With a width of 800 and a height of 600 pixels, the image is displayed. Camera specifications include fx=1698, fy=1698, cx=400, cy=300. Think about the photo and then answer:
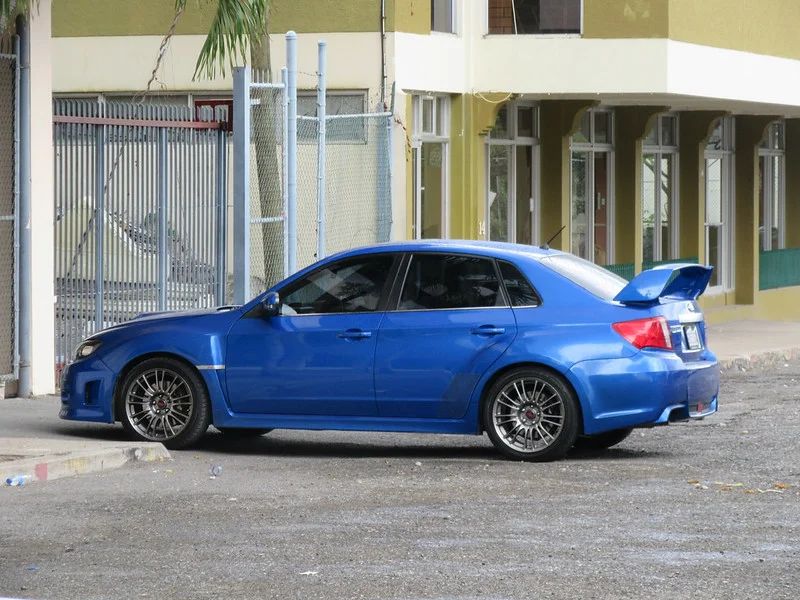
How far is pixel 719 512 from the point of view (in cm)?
930

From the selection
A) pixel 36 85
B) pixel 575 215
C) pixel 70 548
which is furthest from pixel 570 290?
pixel 575 215

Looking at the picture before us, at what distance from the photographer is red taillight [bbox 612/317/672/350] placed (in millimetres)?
11148

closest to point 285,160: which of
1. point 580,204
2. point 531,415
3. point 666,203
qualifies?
point 531,415

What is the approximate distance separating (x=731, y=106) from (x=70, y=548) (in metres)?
19.5

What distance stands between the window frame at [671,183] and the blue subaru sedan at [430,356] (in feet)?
50.8

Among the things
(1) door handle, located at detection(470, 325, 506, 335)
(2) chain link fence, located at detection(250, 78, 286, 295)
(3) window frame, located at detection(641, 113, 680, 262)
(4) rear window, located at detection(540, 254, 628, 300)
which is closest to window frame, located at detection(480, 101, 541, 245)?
(3) window frame, located at detection(641, 113, 680, 262)

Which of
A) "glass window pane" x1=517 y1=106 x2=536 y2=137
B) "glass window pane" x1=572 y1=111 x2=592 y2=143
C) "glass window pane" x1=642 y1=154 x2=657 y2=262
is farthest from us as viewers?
"glass window pane" x1=642 y1=154 x2=657 y2=262

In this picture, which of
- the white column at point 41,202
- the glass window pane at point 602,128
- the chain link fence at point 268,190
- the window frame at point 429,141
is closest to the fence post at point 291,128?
the chain link fence at point 268,190

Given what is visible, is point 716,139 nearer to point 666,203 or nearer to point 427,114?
point 666,203

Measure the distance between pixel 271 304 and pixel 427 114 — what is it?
9868 millimetres

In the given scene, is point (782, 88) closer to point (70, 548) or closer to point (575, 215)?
point (575, 215)

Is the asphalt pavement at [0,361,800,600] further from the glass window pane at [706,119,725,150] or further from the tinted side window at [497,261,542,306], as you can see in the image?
the glass window pane at [706,119,725,150]

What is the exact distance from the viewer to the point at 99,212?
1571 cm

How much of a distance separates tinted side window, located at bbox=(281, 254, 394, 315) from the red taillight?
172 cm
